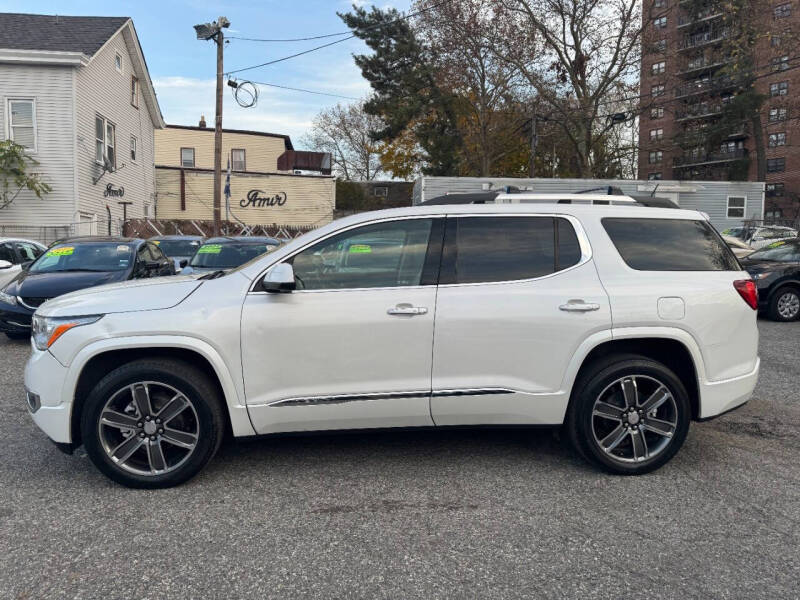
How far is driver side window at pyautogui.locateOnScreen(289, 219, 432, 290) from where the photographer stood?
404 cm

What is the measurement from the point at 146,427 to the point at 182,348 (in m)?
0.53

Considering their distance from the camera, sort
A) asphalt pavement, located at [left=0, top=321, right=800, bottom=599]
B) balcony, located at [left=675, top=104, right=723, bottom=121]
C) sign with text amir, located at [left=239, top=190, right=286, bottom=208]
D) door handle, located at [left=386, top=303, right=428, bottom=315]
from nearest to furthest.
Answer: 1. asphalt pavement, located at [left=0, top=321, right=800, bottom=599]
2. door handle, located at [left=386, top=303, right=428, bottom=315]
3. sign with text amir, located at [left=239, top=190, right=286, bottom=208]
4. balcony, located at [left=675, top=104, right=723, bottom=121]

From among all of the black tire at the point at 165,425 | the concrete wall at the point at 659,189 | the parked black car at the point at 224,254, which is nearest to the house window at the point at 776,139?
the concrete wall at the point at 659,189

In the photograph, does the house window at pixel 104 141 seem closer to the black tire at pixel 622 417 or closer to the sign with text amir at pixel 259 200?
the sign with text amir at pixel 259 200

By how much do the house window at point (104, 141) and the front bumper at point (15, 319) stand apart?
1599 cm

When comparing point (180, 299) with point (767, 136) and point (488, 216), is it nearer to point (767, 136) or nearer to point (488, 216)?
point (488, 216)

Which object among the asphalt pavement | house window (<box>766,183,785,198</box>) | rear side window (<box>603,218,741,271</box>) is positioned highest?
house window (<box>766,183,785,198</box>)

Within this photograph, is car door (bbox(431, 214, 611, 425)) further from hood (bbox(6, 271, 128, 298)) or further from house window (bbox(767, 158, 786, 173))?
house window (bbox(767, 158, 786, 173))

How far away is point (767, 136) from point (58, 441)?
6671 centimetres

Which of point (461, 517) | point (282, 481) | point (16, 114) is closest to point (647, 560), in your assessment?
point (461, 517)

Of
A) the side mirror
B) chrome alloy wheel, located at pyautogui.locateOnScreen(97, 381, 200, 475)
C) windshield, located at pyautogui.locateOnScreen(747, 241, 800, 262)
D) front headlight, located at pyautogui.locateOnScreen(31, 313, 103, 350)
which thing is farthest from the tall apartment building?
front headlight, located at pyautogui.locateOnScreen(31, 313, 103, 350)

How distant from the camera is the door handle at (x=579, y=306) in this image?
4039 millimetres

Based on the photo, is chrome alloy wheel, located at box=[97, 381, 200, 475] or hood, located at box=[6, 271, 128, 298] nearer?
chrome alloy wheel, located at box=[97, 381, 200, 475]

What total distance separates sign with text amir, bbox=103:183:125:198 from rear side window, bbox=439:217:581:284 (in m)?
22.8
